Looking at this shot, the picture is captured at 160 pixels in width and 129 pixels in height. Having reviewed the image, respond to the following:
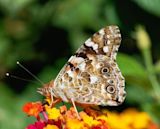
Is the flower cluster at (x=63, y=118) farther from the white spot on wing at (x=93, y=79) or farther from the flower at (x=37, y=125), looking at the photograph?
the white spot on wing at (x=93, y=79)

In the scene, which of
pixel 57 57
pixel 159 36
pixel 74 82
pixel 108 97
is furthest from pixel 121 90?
pixel 57 57

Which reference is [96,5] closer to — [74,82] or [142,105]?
[142,105]

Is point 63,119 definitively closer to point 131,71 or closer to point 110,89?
point 110,89

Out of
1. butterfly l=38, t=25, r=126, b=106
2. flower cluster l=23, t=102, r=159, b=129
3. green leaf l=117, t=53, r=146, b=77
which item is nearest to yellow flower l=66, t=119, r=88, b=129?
flower cluster l=23, t=102, r=159, b=129

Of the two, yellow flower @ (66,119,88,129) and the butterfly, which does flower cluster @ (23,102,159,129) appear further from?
the butterfly

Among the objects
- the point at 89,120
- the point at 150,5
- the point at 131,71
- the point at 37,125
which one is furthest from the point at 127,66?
A: the point at 37,125
